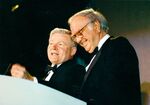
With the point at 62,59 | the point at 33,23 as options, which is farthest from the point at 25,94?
the point at 33,23

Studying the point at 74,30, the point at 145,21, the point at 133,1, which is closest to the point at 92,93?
the point at 74,30

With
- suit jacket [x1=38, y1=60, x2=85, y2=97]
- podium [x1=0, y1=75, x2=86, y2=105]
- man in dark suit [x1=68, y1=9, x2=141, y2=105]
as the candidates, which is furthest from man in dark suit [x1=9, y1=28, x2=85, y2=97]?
podium [x1=0, y1=75, x2=86, y2=105]

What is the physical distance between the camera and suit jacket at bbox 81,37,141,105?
830mm

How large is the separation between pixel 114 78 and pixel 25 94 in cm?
42

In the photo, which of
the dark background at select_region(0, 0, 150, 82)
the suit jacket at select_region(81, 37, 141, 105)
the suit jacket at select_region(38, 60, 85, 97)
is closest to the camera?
the suit jacket at select_region(81, 37, 141, 105)

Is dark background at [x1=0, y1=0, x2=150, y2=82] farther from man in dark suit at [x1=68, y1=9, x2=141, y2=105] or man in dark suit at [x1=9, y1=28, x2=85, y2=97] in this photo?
man in dark suit at [x1=68, y1=9, x2=141, y2=105]

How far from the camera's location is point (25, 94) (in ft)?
1.54

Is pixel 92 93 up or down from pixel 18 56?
down

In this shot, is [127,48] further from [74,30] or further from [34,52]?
[34,52]

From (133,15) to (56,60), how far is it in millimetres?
474

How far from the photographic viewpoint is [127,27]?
1.45 m

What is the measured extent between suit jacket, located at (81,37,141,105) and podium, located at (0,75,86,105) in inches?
12.5

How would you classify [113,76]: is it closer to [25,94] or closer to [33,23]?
[25,94]

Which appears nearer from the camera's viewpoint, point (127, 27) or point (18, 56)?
point (127, 27)
